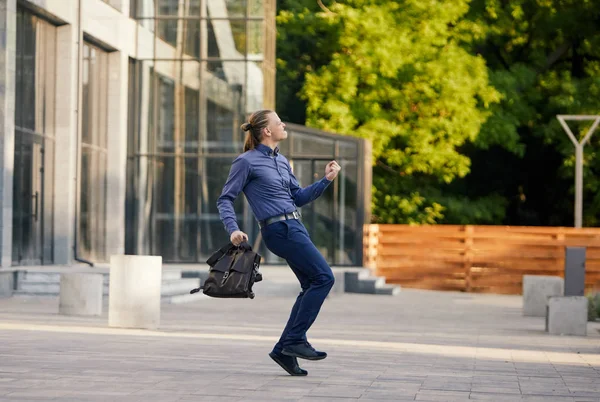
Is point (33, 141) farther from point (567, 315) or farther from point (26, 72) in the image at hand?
point (567, 315)

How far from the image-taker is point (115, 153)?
2975cm

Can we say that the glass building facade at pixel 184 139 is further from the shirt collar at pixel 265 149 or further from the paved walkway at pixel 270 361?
the shirt collar at pixel 265 149

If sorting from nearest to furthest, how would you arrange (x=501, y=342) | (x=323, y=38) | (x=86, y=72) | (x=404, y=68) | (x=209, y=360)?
(x=209, y=360), (x=501, y=342), (x=86, y=72), (x=404, y=68), (x=323, y=38)

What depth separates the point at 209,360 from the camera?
10.2 m

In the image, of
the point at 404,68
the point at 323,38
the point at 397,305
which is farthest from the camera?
the point at 323,38

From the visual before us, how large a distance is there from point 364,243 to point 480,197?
10.2 metres

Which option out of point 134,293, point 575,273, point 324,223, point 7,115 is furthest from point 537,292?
point 324,223

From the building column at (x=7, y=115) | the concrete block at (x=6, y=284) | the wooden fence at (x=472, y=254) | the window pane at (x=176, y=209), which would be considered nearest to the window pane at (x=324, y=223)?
the wooden fence at (x=472, y=254)

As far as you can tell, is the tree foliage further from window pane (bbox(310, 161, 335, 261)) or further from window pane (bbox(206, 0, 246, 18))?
window pane (bbox(206, 0, 246, 18))

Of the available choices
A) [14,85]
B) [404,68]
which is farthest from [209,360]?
[404,68]

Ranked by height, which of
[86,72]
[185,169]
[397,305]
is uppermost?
[86,72]

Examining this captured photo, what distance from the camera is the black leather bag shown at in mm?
8758

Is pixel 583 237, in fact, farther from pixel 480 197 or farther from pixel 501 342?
pixel 501 342

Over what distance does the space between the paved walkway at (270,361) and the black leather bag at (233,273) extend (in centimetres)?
60
